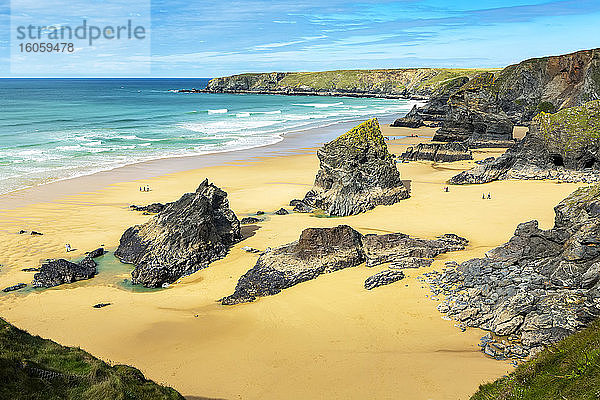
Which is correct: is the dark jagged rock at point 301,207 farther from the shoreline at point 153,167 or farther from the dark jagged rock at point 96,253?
the shoreline at point 153,167

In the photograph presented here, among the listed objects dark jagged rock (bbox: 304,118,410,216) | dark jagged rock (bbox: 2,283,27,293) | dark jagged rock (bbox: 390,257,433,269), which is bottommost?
dark jagged rock (bbox: 2,283,27,293)

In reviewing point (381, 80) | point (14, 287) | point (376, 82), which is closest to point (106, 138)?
point (14, 287)

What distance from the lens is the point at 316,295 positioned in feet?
47.1

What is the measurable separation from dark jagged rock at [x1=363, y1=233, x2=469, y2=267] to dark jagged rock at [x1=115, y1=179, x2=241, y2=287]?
5.56 meters

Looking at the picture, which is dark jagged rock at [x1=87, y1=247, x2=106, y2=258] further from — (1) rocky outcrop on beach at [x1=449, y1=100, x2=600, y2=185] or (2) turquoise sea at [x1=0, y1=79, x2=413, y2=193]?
(1) rocky outcrop on beach at [x1=449, y1=100, x2=600, y2=185]

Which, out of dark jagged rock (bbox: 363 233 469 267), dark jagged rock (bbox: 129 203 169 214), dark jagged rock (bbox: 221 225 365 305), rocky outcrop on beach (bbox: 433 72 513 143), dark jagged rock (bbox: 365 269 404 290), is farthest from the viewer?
rocky outcrop on beach (bbox: 433 72 513 143)

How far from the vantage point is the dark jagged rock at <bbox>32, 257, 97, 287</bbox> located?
16375 mm

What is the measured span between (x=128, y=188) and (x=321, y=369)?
934 inches

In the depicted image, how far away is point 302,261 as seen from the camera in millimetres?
15984

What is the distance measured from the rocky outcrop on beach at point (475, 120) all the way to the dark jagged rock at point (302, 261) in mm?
32383

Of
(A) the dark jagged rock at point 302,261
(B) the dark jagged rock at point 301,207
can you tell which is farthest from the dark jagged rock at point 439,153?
(A) the dark jagged rock at point 302,261

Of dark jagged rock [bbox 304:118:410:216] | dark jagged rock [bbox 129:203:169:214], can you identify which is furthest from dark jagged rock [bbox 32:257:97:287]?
dark jagged rock [bbox 304:118:410:216]

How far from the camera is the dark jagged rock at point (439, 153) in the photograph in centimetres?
3884

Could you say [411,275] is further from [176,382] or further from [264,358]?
[176,382]
